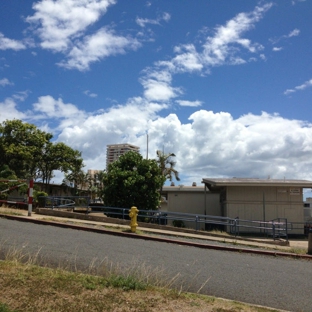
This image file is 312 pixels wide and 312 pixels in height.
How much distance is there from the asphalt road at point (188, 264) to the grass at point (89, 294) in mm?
816

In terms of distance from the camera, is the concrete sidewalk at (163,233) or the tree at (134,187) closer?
the concrete sidewalk at (163,233)

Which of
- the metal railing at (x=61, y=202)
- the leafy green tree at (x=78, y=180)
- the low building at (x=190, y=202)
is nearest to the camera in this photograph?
the metal railing at (x=61, y=202)

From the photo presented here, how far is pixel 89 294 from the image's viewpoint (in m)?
5.71

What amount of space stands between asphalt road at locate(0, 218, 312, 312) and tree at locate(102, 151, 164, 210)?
36.4 feet

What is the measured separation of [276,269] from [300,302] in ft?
10.4

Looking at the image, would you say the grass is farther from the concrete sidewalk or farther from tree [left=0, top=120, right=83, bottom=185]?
tree [left=0, top=120, right=83, bottom=185]

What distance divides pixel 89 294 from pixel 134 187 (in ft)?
59.5

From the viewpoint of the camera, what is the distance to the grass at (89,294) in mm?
5301

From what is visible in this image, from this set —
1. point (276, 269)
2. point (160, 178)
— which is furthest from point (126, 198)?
point (276, 269)

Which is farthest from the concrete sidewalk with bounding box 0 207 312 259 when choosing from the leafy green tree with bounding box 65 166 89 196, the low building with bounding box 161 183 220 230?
the leafy green tree with bounding box 65 166 89 196

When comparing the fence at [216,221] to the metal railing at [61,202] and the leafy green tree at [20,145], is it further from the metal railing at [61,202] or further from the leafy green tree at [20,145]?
the leafy green tree at [20,145]

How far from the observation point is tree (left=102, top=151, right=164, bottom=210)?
2386 cm

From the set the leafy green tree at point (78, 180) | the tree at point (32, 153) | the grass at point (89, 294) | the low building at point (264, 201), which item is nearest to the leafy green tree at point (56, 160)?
the tree at point (32, 153)

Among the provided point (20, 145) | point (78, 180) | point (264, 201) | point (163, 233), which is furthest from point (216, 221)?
point (78, 180)
